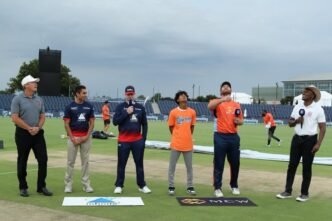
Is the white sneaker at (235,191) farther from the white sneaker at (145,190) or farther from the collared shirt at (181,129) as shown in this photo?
the white sneaker at (145,190)

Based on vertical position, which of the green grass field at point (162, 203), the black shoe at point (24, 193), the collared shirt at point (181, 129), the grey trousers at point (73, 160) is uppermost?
the collared shirt at point (181, 129)

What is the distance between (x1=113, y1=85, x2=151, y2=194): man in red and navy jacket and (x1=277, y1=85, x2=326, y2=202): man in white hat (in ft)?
8.57

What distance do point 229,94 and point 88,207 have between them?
325cm

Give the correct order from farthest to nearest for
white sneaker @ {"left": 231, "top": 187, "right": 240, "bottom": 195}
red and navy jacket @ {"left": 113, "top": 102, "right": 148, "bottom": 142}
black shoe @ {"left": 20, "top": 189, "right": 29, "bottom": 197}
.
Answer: white sneaker @ {"left": 231, "top": 187, "right": 240, "bottom": 195} → red and navy jacket @ {"left": 113, "top": 102, "right": 148, "bottom": 142} → black shoe @ {"left": 20, "top": 189, "right": 29, "bottom": 197}

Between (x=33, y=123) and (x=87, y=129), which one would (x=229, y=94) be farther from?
(x=33, y=123)

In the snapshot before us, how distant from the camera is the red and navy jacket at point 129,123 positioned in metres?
8.59

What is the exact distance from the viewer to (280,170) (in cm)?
1220

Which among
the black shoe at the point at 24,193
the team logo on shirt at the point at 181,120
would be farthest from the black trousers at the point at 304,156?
the black shoe at the point at 24,193

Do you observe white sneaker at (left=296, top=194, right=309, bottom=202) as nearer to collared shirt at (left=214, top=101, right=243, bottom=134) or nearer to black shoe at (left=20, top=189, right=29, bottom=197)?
collared shirt at (left=214, top=101, right=243, bottom=134)

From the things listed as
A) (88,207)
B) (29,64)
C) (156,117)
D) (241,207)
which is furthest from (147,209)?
(29,64)

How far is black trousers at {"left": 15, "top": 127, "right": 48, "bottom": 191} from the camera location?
8180mm

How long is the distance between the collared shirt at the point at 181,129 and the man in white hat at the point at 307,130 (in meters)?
1.82

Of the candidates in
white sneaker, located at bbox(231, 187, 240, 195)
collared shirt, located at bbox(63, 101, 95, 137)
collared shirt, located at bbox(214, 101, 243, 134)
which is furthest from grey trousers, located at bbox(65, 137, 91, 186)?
white sneaker, located at bbox(231, 187, 240, 195)

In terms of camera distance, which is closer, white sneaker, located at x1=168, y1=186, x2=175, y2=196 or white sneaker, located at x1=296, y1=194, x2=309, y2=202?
white sneaker, located at x1=296, y1=194, x2=309, y2=202
